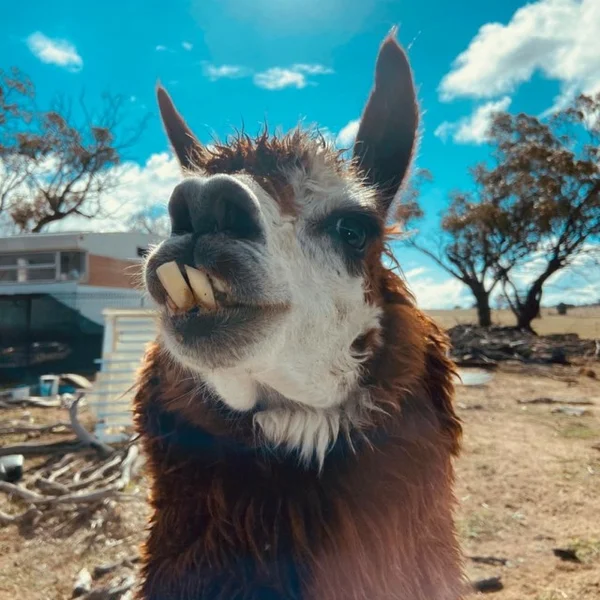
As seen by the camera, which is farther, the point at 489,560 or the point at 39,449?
the point at 39,449

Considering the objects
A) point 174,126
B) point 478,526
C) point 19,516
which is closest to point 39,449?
point 19,516

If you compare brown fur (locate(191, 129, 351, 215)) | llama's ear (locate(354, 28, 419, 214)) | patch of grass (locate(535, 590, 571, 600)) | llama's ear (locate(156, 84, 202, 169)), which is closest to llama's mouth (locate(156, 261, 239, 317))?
brown fur (locate(191, 129, 351, 215))

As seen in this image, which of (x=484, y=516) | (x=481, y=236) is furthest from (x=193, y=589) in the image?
(x=481, y=236)

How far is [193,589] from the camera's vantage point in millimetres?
1650

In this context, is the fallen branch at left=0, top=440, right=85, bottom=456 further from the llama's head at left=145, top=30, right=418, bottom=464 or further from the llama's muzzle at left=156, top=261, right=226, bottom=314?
the llama's muzzle at left=156, top=261, right=226, bottom=314

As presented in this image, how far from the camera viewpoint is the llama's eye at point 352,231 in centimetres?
184

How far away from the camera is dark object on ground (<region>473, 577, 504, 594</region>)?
3.32 metres

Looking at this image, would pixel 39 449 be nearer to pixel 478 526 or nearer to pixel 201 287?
pixel 478 526

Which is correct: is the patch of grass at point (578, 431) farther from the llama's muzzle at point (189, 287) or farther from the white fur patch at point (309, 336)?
the llama's muzzle at point (189, 287)

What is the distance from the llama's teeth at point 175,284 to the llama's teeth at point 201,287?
20 millimetres

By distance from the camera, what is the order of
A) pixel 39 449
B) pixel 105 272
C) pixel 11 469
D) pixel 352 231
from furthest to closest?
pixel 105 272
pixel 39 449
pixel 11 469
pixel 352 231

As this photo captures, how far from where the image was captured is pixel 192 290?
147 cm

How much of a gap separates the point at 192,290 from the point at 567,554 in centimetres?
368

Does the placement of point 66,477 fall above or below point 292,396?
below
